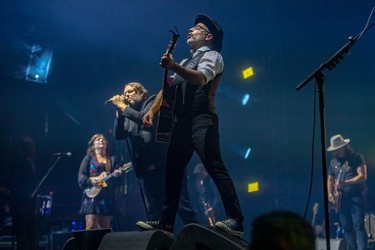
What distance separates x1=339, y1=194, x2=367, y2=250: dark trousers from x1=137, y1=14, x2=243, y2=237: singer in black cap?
486cm

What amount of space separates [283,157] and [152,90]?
146 inches

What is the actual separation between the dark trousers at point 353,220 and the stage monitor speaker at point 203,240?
17.2 feet

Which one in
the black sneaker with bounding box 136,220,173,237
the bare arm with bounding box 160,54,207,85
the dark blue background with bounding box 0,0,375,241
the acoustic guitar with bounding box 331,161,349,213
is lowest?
the black sneaker with bounding box 136,220,173,237

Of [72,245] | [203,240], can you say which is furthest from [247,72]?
[203,240]

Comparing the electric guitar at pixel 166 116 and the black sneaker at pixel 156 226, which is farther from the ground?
the electric guitar at pixel 166 116

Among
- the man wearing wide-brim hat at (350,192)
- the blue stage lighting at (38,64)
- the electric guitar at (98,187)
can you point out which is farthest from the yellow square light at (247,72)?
the electric guitar at (98,187)

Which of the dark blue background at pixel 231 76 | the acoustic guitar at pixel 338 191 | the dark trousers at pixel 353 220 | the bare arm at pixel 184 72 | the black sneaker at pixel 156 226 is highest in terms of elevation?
the dark blue background at pixel 231 76

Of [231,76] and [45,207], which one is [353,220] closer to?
[45,207]

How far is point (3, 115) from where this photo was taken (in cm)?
1227

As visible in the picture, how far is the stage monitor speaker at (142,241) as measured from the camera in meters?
3.97

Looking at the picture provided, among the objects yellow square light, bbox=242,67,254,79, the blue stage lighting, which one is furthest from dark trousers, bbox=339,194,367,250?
the blue stage lighting

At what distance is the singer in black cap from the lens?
430 centimetres

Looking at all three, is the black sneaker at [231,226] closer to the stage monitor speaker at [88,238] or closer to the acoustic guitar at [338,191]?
the stage monitor speaker at [88,238]

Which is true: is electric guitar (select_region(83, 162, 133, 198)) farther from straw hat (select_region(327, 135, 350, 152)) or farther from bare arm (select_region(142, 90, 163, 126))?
straw hat (select_region(327, 135, 350, 152))
